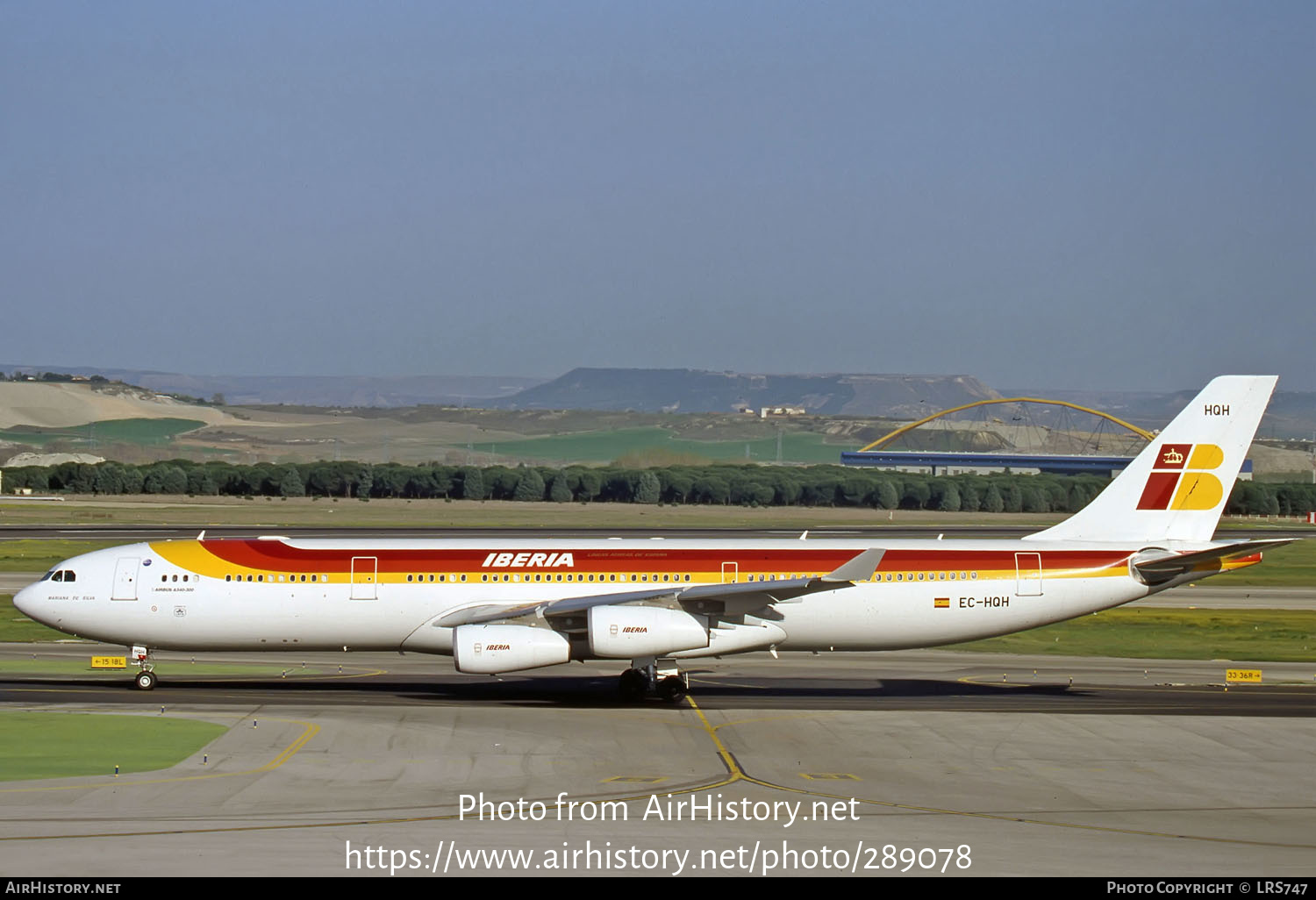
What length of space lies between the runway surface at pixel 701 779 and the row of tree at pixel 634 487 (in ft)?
251

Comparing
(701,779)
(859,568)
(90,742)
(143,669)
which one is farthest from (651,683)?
(90,742)

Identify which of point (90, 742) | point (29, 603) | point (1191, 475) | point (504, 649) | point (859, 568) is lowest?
point (90, 742)

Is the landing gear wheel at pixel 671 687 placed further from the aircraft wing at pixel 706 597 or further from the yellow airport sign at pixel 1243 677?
the yellow airport sign at pixel 1243 677

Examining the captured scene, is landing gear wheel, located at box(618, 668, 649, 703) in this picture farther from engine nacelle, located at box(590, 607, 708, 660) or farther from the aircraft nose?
the aircraft nose

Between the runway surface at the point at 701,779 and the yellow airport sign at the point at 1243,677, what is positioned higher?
the runway surface at the point at 701,779

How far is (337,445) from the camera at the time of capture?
651 ft

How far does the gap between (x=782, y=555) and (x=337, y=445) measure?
172377 mm

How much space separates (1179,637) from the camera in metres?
44.8

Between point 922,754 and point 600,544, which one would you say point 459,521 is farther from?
point 922,754

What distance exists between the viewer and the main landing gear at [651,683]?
103ft

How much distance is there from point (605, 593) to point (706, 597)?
2.63 m

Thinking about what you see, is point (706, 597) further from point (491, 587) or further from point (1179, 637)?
point (1179, 637)

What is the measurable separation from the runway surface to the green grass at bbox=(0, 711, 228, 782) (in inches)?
25.4

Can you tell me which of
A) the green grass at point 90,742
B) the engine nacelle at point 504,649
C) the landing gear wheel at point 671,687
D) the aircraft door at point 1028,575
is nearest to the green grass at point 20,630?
the green grass at point 90,742
